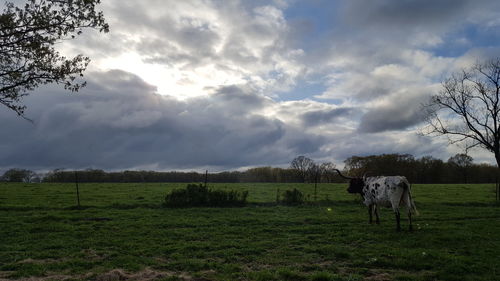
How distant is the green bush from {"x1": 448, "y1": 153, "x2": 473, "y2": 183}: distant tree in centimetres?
9156

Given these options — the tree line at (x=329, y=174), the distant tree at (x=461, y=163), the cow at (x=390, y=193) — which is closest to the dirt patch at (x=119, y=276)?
the cow at (x=390, y=193)

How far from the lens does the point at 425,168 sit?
9150 cm

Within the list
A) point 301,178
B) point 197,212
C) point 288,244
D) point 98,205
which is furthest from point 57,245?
point 301,178

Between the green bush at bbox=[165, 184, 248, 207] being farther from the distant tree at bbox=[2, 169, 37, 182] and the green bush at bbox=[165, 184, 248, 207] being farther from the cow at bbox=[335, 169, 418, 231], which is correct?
the distant tree at bbox=[2, 169, 37, 182]

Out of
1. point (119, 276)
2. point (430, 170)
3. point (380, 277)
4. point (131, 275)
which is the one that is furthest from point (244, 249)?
point (430, 170)

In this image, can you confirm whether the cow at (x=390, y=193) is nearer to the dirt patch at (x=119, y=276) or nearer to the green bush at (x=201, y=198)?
the dirt patch at (x=119, y=276)

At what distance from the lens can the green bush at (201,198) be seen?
2470 cm

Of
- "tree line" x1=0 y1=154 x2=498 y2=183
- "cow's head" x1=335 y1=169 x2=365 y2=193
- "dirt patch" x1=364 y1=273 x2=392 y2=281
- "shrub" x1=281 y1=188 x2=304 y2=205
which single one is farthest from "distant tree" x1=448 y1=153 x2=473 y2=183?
"dirt patch" x1=364 y1=273 x2=392 y2=281

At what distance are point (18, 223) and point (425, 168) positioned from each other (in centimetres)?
9564

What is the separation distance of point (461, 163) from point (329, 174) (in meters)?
44.8

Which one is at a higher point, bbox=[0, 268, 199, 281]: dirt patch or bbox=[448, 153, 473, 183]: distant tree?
bbox=[448, 153, 473, 183]: distant tree

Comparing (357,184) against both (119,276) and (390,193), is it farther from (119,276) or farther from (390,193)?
(119,276)

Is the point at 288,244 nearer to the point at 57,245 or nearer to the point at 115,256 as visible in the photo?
the point at 115,256

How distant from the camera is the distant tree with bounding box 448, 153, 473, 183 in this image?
94.9 metres
